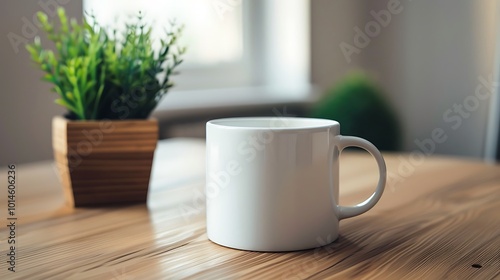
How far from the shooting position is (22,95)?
4.72 feet

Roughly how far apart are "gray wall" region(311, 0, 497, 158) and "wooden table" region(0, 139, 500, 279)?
193cm

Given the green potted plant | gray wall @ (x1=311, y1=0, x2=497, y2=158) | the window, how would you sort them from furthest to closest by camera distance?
1. gray wall @ (x1=311, y1=0, x2=497, y2=158)
2. the window
3. the green potted plant

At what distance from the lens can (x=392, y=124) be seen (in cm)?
269

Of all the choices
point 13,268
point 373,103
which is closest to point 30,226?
point 13,268

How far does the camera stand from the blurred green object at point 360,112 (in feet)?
8.23

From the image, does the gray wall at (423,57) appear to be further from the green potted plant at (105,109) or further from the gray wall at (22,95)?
the green potted plant at (105,109)

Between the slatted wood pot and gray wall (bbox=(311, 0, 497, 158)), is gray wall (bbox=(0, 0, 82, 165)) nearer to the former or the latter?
the slatted wood pot

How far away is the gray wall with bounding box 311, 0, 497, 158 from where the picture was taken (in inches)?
108

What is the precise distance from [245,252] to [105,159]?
29 cm

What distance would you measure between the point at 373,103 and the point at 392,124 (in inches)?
6.8

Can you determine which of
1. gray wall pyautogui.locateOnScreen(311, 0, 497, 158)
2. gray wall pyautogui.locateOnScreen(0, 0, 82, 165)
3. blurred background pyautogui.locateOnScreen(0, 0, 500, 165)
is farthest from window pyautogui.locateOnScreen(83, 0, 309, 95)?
gray wall pyautogui.locateOnScreen(0, 0, 82, 165)

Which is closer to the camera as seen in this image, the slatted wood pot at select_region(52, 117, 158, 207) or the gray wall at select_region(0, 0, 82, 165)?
the slatted wood pot at select_region(52, 117, 158, 207)

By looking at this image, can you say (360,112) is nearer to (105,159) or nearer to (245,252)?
(105,159)

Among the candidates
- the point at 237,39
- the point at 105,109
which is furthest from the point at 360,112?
the point at 105,109
